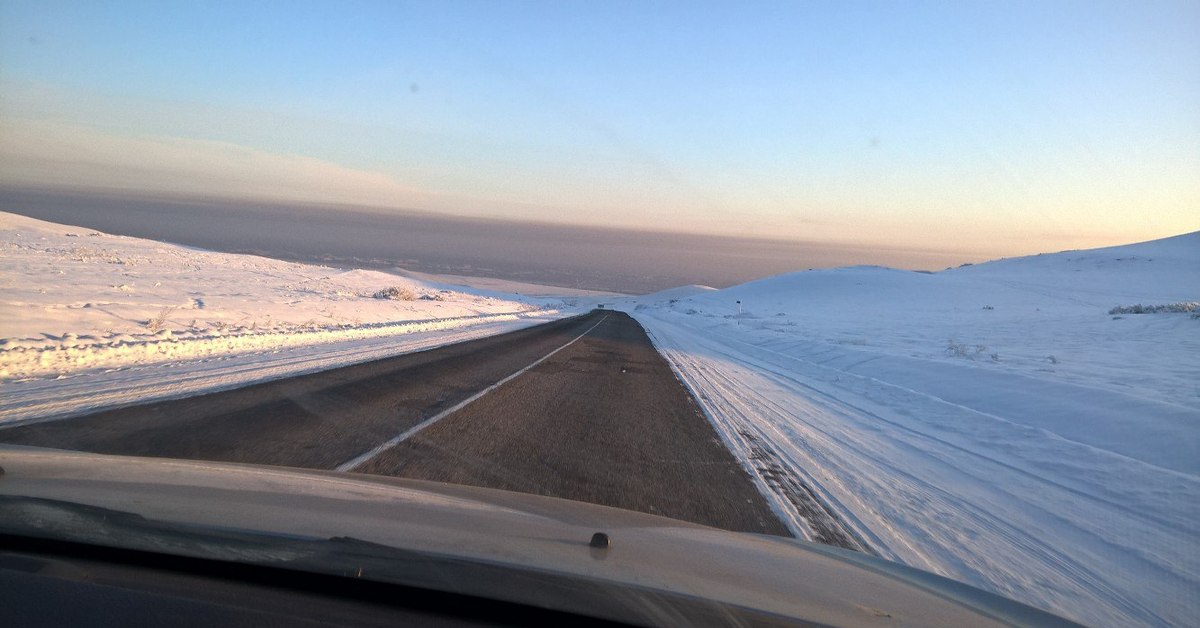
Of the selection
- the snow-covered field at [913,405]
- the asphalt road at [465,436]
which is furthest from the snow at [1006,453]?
the asphalt road at [465,436]

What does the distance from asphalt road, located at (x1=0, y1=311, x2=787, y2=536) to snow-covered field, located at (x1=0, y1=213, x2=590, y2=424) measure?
45.1 inches

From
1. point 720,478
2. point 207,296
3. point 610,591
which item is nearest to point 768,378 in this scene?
point 720,478

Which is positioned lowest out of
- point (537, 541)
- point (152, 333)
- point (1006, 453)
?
point (152, 333)

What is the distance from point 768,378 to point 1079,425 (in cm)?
800

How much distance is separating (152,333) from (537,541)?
50.8ft

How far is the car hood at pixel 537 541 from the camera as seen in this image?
8.71ft

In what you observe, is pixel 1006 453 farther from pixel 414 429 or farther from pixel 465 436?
pixel 414 429

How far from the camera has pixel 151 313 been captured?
724 inches

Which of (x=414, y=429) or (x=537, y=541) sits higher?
(x=537, y=541)

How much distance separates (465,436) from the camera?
791 centimetres

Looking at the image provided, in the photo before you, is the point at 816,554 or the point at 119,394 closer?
the point at 816,554

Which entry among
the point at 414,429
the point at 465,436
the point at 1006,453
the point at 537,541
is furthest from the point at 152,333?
the point at 1006,453

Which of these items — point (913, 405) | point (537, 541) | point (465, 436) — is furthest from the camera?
point (913, 405)

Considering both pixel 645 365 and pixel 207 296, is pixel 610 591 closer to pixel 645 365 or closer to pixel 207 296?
pixel 645 365
